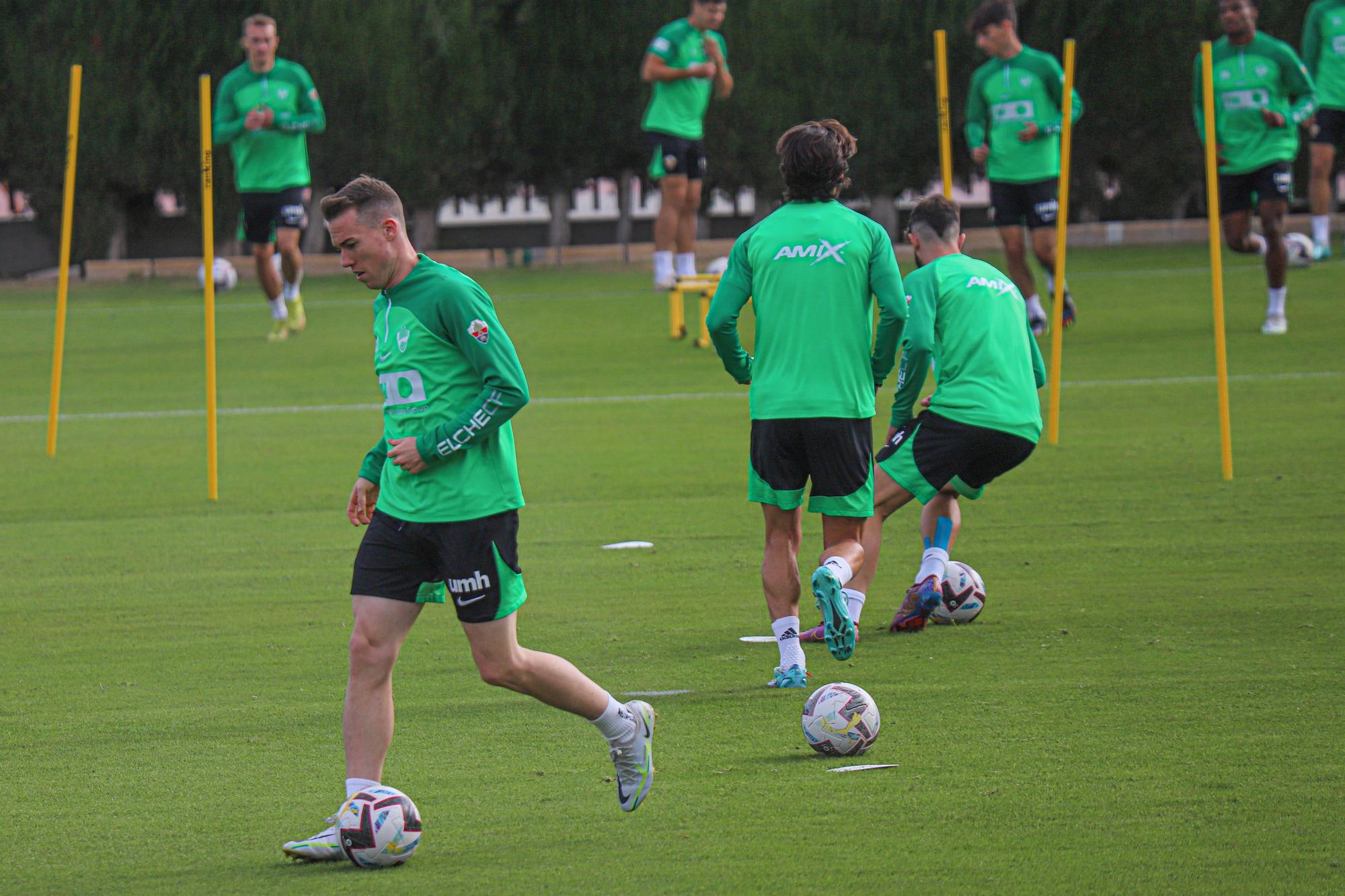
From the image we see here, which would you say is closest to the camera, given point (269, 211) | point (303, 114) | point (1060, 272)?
point (1060, 272)

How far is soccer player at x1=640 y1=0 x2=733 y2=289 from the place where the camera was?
16.7 meters

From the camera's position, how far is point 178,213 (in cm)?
3553

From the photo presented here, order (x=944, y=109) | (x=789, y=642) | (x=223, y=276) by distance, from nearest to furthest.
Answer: (x=789, y=642), (x=944, y=109), (x=223, y=276)

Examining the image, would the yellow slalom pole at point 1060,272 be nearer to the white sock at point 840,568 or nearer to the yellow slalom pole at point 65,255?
the white sock at point 840,568

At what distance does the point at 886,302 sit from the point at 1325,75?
12179 millimetres

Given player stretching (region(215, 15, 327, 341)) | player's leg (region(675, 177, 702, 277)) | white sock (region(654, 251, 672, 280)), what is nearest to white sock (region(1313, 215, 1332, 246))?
player's leg (region(675, 177, 702, 277))

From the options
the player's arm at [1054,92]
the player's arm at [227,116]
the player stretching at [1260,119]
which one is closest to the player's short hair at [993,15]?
the player's arm at [1054,92]

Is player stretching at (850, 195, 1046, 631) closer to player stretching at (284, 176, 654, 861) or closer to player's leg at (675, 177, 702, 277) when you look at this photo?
player stretching at (284, 176, 654, 861)

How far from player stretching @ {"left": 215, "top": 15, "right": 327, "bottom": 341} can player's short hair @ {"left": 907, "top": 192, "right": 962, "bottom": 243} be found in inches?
435

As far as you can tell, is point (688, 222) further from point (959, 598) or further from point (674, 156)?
point (959, 598)

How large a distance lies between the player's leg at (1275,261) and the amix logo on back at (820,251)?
1005cm

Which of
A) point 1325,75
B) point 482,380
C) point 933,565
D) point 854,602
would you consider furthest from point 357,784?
point 1325,75

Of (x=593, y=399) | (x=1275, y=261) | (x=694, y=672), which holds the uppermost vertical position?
(x=1275, y=261)

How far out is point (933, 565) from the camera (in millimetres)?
7059
